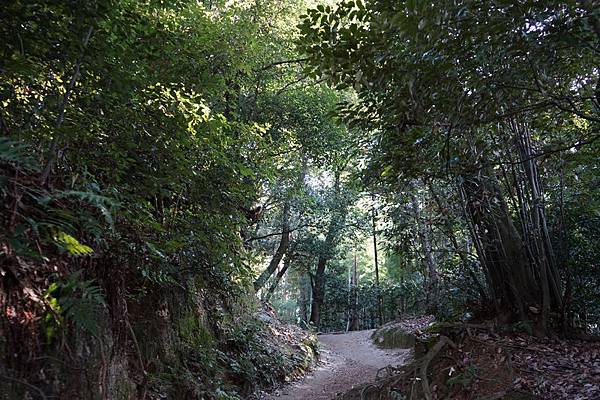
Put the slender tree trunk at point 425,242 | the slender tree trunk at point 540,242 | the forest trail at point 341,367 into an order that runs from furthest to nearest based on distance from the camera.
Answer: the slender tree trunk at point 425,242 < the forest trail at point 341,367 < the slender tree trunk at point 540,242

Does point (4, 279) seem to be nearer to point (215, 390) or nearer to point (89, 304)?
point (89, 304)

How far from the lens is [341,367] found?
462 inches

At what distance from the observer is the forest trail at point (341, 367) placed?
28.2ft

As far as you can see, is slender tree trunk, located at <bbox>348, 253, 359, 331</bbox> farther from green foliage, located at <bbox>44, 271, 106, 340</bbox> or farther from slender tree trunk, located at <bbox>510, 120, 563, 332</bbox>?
green foliage, located at <bbox>44, 271, 106, 340</bbox>

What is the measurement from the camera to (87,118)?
3678 mm

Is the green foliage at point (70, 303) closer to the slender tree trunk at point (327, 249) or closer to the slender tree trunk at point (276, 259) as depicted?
the slender tree trunk at point (276, 259)

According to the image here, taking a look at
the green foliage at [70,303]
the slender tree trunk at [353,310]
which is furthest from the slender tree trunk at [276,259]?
the slender tree trunk at [353,310]

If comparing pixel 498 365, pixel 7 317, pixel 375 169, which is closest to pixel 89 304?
pixel 7 317

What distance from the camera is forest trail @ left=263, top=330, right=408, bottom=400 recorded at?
861 centimetres

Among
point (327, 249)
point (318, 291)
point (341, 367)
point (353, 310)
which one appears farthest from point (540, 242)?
point (353, 310)

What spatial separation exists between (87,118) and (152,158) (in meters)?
0.82

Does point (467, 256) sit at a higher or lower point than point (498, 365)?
higher

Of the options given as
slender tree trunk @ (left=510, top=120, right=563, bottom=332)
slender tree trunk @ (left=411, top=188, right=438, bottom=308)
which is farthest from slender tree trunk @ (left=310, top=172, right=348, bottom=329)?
slender tree trunk @ (left=510, top=120, right=563, bottom=332)

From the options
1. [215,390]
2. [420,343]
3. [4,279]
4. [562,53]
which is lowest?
[215,390]
